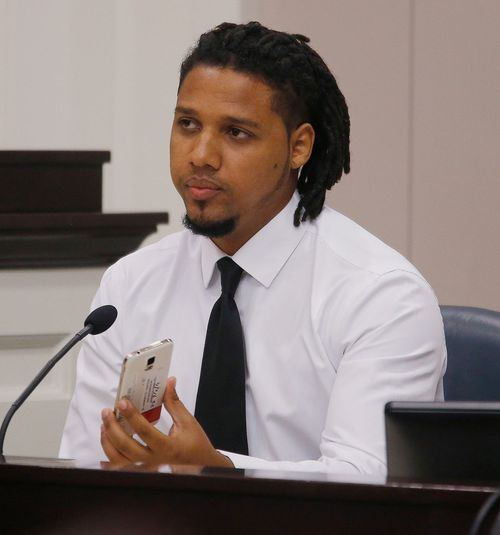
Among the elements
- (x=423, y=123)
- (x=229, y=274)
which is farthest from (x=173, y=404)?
(x=423, y=123)

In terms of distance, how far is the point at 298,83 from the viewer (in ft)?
6.85

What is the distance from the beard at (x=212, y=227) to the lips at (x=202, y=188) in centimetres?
4

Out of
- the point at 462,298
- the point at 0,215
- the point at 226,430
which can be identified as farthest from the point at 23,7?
the point at 226,430

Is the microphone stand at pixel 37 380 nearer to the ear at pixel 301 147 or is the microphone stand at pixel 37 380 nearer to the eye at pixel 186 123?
the eye at pixel 186 123

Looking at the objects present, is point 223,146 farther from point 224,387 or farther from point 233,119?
point 224,387

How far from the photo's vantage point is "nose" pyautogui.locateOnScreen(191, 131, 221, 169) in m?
1.98

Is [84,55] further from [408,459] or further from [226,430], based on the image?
[408,459]

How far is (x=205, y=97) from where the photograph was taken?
2010 mm

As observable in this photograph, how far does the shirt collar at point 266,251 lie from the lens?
2.07 m

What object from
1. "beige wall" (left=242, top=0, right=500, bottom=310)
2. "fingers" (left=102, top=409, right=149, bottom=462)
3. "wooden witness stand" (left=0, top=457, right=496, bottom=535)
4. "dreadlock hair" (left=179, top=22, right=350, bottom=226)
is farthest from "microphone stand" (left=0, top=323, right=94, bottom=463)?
"beige wall" (left=242, top=0, right=500, bottom=310)

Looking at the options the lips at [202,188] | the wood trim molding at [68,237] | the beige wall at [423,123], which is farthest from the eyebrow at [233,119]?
the beige wall at [423,123]

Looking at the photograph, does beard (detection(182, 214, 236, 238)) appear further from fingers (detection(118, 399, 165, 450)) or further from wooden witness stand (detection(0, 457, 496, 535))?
wooden witness stand (detection(0, 457, 496, 535))

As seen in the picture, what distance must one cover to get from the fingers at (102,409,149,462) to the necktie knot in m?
0.45

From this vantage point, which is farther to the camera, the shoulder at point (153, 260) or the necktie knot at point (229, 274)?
the shoulder at point (153, 260)
